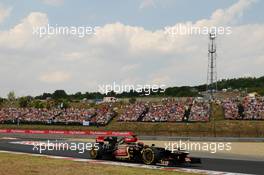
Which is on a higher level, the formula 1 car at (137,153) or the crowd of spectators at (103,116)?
the formula 1 car at (137,153)

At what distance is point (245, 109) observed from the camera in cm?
5566

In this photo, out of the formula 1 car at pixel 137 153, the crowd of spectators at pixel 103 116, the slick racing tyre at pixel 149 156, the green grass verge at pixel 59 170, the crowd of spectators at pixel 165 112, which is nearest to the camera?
the green grass verge at pixel 59 170

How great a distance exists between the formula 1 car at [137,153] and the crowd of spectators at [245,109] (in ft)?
115

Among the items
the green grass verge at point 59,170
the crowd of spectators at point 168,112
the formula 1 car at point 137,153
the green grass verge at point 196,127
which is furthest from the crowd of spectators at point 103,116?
the green grass verge at point 59,170

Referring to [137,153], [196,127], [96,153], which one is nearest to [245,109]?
[196,127]

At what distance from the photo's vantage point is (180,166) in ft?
59.4

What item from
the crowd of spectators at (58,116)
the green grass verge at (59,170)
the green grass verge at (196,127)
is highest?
the green grass verge at (59,170)

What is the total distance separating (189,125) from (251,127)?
7306mm

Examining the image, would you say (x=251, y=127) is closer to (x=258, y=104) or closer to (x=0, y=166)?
(x=258, y=104)

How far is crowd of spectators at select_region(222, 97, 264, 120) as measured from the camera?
53.1 m

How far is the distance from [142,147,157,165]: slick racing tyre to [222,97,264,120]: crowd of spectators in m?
36.4

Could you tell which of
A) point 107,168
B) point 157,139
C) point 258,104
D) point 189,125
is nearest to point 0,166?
point 107,168

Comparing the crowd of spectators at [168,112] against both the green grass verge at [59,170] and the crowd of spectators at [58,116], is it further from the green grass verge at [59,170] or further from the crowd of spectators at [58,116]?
the green grass verge at [59,170]

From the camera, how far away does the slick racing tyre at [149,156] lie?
18180 mm
